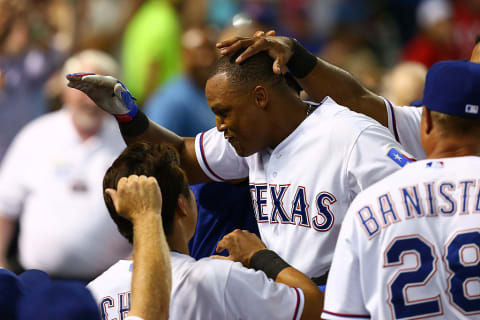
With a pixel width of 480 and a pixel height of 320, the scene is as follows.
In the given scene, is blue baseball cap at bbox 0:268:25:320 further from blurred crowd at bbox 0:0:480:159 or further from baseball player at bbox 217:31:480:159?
blurred crowd at bbox 0:0:480:159

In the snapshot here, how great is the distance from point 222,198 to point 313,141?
693 mm

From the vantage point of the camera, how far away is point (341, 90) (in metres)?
3.42

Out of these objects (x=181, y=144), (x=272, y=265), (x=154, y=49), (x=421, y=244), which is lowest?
(x=272, y=265)

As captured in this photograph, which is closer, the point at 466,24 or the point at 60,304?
the point at 60,304

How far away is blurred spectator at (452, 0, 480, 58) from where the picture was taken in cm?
Answer: 861

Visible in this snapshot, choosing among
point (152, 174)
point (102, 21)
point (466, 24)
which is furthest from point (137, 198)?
point (466, 24)

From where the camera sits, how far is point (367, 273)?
8.15ft

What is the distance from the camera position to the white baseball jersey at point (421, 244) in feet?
7.93

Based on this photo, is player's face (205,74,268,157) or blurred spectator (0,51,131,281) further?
blurred spectator (0,51,131,281)

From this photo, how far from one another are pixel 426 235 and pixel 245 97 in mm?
955

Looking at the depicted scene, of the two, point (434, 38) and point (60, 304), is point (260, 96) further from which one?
point (434, 38)

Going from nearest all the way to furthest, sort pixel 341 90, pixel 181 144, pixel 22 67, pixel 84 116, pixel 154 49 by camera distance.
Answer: pixel 341 90 → pixel 181 144 → pixel 84 116 → pixel 22 67 → pixel 154 49

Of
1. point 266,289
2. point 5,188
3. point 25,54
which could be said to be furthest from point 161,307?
point 25,54

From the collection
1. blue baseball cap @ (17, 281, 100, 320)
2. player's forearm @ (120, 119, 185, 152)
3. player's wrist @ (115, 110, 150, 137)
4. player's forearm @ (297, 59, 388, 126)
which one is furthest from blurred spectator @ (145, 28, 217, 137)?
blue baseball cap @ (17, 281, 100, 320)
